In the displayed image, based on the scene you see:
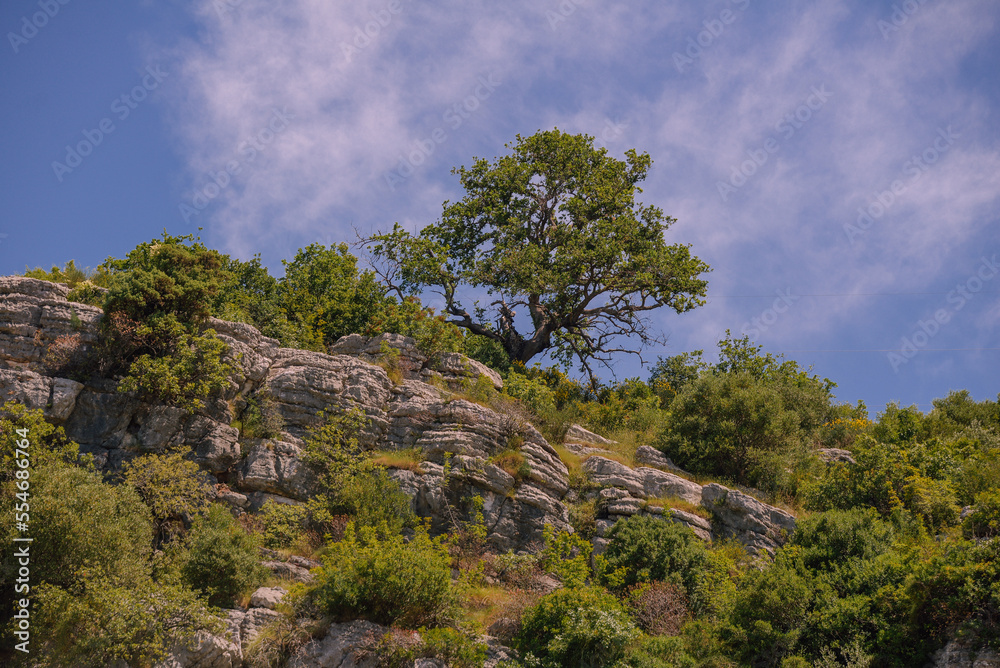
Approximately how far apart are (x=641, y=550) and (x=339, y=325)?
13244 mm

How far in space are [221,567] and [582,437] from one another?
1193 cm

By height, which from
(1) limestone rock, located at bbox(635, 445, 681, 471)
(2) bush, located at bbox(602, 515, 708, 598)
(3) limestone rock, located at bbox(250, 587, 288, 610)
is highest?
(1) limestone rock, located at bbox(635, 445, 681, 471)

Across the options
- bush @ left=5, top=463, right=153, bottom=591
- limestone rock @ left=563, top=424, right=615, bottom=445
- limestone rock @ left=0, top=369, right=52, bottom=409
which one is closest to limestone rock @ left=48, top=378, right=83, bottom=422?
limestone rock @ left=0, top=369, right=52, bottom=409

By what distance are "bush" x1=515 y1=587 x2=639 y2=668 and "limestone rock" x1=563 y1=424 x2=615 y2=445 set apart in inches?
343

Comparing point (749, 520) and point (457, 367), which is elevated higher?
point (457, 367)

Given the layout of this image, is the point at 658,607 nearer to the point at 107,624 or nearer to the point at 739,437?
the point at 739,437

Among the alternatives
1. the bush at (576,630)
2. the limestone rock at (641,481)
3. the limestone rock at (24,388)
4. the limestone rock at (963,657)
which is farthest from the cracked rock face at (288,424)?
the limestone rock at (963,657)

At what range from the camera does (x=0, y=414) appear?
14852 millimetres

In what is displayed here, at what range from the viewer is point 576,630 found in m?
12.6

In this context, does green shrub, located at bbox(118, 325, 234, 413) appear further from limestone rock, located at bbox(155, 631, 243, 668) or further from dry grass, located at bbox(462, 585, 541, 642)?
dry grass, located at bbox(462, 585, 541, 642)

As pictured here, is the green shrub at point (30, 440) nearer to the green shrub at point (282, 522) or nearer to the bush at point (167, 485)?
the bush at point (167, 485)

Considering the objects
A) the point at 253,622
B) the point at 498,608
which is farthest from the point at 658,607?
the point at 253,622

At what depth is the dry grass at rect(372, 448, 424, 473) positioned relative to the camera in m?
18.1

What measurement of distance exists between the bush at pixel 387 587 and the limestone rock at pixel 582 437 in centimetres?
909
